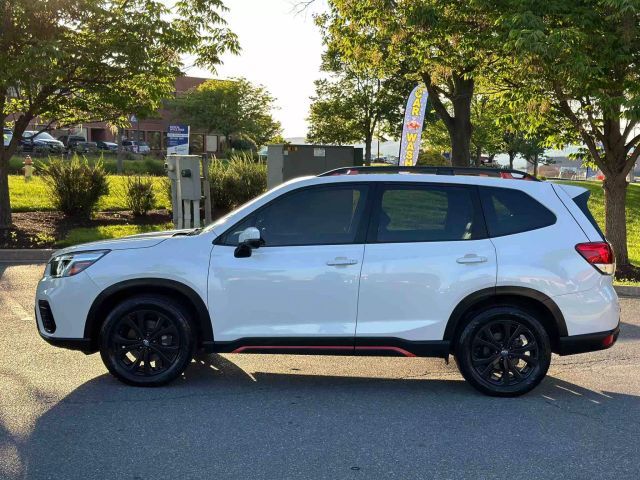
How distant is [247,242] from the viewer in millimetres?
4961

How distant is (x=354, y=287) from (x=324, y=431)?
44.3 inches

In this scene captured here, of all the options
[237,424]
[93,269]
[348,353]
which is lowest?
[237,424]

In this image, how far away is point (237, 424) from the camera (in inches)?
177

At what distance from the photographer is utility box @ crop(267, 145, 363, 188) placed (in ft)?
47.5

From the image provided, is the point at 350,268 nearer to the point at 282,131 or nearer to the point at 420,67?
the point at 420,67

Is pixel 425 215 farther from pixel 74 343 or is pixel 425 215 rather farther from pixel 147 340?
pixel 74 343

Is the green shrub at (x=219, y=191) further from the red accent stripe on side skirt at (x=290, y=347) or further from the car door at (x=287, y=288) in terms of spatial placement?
the red accent stripe on side skirt at (x=290, y=347)

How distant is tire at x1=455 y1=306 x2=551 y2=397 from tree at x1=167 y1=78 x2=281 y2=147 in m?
54.5

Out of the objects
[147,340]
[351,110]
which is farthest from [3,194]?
[351,110]

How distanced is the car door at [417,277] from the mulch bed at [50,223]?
9.34 metres

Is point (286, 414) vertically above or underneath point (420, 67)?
underneath

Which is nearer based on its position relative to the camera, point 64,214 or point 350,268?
point 350,268

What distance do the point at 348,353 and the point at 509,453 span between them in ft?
4.76

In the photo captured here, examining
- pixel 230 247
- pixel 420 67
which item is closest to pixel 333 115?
pixel 420 67
